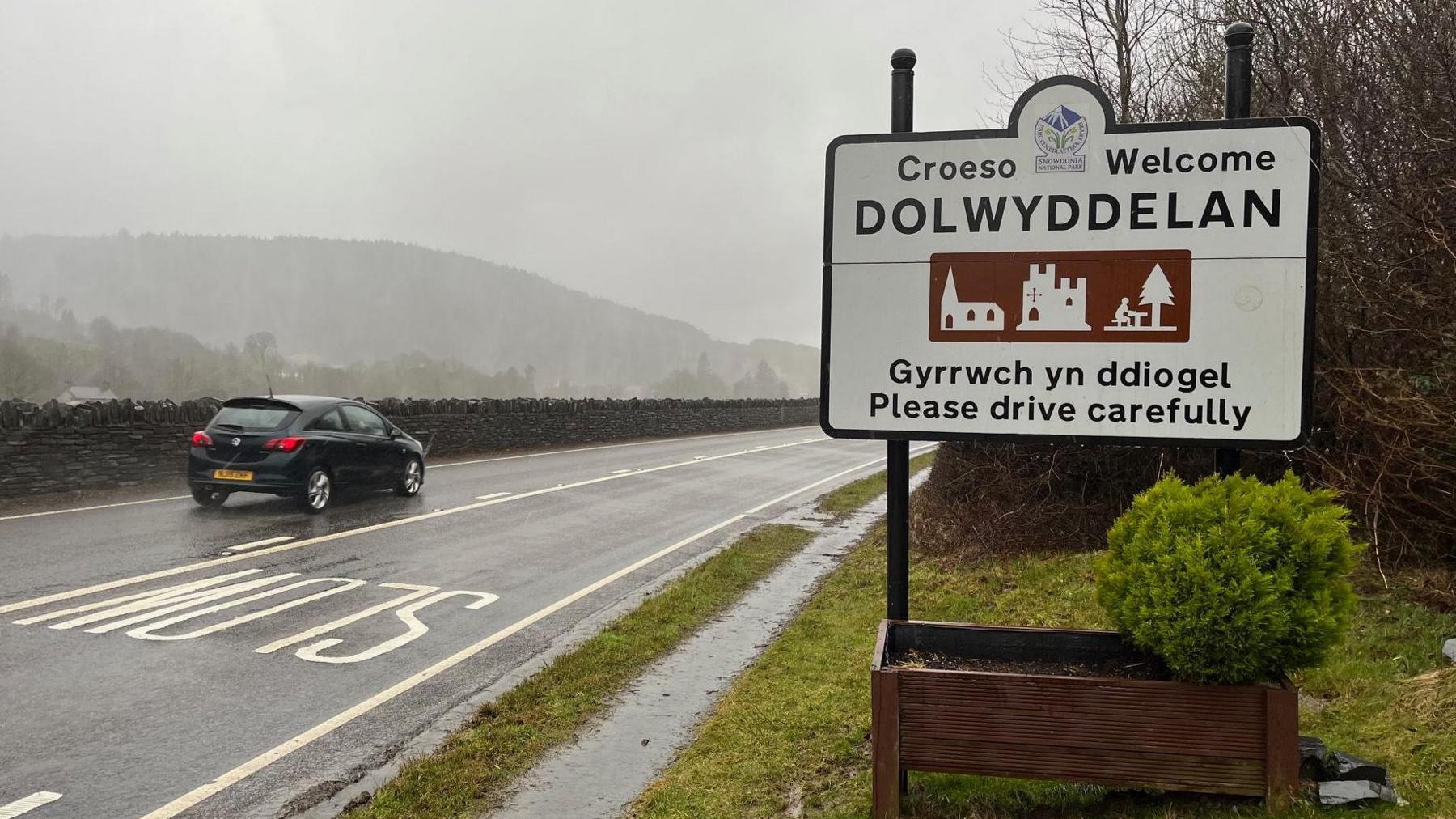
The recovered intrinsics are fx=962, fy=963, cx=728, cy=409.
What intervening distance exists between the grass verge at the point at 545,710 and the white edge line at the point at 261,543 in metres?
4.68

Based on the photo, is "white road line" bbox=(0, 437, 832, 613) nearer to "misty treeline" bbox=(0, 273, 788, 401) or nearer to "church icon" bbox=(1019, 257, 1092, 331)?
"church icon" bbox=(1019, 257, 1092, 331)

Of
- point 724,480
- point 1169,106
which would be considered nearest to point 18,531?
point 724,480

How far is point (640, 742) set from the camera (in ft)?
17.0

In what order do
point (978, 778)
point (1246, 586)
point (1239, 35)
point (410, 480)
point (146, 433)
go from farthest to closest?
1. point (146, 433)
2. point (410, 480)
3. point (1239, 35)
4. point (978, 778)
5. point (1246, 586)

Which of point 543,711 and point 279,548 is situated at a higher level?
point 279,548

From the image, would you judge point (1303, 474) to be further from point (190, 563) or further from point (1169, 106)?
point (190, 563)

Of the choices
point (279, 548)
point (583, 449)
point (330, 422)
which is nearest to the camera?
point (279, 548)

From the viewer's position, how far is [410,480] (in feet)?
51.3

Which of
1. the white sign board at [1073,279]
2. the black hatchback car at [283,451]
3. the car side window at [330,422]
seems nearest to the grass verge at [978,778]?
the white sign board at [1073,279]

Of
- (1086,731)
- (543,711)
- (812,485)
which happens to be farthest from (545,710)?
(812,485)

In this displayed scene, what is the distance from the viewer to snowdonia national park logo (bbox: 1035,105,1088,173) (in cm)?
473

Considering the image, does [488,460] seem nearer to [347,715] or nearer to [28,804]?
[347,715]

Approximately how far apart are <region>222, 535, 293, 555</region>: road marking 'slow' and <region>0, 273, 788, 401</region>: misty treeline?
7671 centimetres

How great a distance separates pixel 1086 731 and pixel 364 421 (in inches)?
525
